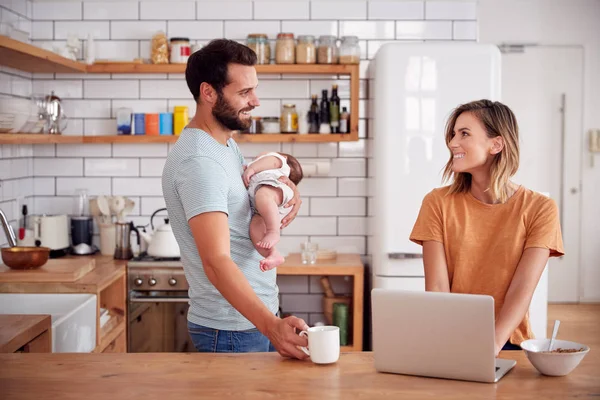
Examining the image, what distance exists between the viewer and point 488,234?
7.79 ft

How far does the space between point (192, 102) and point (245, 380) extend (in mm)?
3096

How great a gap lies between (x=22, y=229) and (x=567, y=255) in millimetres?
4760

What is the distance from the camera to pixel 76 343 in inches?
128

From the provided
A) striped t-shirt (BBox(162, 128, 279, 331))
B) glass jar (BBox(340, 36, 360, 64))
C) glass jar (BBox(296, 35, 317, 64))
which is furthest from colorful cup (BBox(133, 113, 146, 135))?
striped t-shirt (BBox(162, 128, 279, 331))

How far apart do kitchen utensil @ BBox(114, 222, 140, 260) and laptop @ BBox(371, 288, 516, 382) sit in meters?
2.72

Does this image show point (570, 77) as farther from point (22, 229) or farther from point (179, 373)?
point (179, 373)

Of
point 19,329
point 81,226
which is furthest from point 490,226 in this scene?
point 81,226

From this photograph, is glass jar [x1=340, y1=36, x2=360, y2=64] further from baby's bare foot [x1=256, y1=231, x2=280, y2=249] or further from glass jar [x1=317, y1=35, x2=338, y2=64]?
baby's bare foot [x1=256, y1=231, x2=280, y2=249]

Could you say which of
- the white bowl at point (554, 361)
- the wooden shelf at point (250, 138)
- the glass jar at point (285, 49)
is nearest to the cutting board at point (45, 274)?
the wooden shelf at point (250, 138)

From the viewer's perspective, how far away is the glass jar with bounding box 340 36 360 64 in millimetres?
4410

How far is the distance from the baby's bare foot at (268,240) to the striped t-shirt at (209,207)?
37 millimetres

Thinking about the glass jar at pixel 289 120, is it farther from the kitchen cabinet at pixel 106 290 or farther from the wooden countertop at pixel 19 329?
the wooden countertop at pixel 19 329

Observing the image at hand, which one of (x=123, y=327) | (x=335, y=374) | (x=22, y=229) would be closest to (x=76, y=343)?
(x=123, y=327)

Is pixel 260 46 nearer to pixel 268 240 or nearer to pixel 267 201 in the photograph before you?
pixel 267 201
